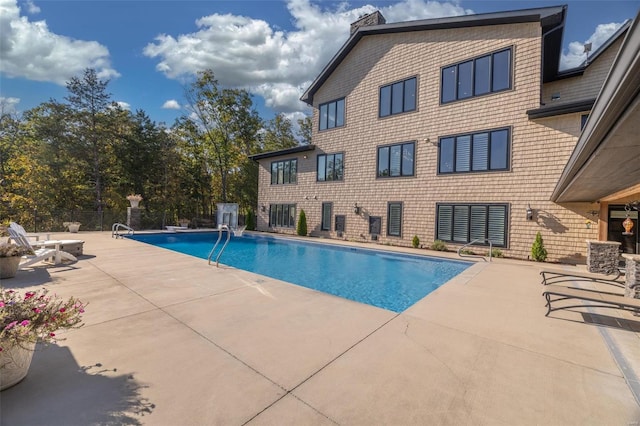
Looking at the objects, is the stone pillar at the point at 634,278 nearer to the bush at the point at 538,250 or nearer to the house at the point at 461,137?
the house at the point at 461,137

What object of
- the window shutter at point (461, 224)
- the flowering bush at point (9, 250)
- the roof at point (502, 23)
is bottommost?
the flowering bush at point (9, 250)

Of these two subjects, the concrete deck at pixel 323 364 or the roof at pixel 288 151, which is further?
the roof at pixel 288 151

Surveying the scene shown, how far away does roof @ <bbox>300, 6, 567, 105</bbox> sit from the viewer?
10148 millimetres

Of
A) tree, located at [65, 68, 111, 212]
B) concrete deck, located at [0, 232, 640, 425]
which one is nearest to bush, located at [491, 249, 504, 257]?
concrete deck, located at [0, 232, 640, 425]

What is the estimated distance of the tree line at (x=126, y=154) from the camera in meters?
18.6

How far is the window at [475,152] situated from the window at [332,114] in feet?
20.6

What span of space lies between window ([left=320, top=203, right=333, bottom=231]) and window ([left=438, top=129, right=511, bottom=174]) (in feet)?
21.4

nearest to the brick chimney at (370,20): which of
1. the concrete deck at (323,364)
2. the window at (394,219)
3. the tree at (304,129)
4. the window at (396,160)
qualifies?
the window at (396,160)

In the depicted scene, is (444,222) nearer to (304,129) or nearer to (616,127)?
(616,127)

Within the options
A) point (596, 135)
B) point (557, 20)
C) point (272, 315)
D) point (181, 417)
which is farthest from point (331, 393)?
point (557, 20)

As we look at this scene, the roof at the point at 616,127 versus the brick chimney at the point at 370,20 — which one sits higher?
the brick chimney at the point at 370,20

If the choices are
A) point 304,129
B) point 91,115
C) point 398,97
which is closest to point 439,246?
point 398,97

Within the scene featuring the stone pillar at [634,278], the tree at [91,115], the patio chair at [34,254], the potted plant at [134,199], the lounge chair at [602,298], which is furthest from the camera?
the tree at [91,115]

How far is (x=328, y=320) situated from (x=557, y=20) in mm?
13450
